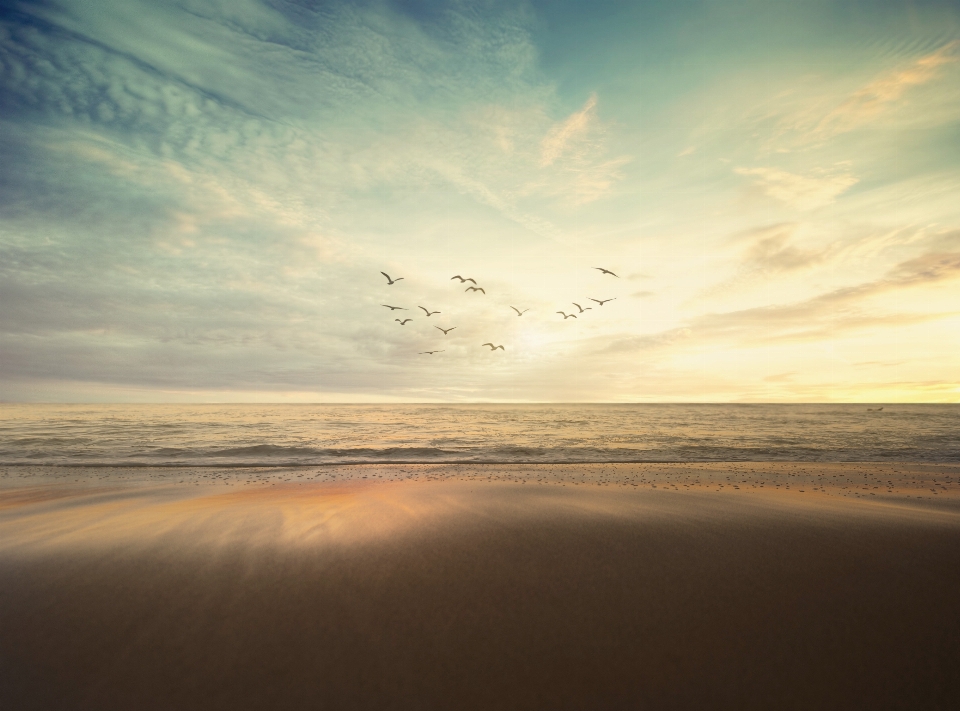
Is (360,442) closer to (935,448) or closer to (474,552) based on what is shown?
(474,552)

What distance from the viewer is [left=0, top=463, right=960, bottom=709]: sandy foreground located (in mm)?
4543

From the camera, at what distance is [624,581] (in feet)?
21.2

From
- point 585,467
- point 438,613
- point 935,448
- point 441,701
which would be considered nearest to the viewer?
point 441,701

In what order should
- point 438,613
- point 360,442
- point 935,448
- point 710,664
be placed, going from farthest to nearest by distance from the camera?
1. point 360,442
2. point 935,448
3. point 438,613
4. point 710,664

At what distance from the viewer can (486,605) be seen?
5914 millimetres

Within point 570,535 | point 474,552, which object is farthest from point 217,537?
point 570,535

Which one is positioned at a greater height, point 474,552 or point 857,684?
point 474,552

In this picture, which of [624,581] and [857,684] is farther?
[624,581]

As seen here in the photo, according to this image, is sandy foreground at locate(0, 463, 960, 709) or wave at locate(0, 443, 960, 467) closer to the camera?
sandy foreground at locate(0, 463, 960, 709)

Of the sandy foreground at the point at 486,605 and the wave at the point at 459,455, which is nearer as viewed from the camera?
the sandy foreground at the point at 486,605

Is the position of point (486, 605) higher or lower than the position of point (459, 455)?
lower

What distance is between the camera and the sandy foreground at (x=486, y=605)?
454cm

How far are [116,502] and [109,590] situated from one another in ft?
22.5

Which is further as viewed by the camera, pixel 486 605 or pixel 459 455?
pixel 459 455
